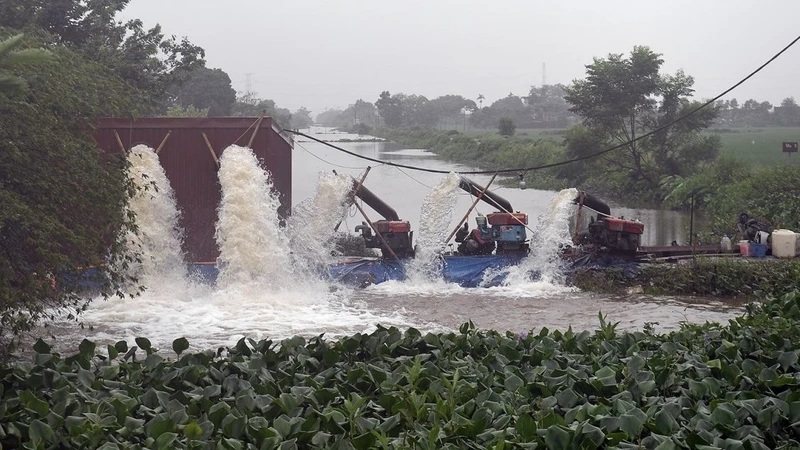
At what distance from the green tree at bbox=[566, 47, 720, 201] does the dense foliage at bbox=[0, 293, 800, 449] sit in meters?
31.9

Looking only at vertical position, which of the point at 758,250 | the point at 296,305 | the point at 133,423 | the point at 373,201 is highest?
the point at 373,201

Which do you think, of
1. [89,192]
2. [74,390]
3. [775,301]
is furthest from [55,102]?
[775,301]

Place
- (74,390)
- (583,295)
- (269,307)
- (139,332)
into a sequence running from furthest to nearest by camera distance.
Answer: (583,295) → (269,307) → (139,332) → (74,390)

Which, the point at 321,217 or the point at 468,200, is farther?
the point at 468,200

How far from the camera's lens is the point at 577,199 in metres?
17.6

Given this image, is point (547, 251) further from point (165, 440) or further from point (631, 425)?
point (165, 440)

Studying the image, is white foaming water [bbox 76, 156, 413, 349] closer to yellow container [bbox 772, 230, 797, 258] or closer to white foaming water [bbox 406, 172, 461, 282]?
white foaming water [bbox 406, 172, 461, 282]

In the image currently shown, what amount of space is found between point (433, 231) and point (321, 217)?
219cm

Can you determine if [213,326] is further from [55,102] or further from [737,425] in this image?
[737,425]

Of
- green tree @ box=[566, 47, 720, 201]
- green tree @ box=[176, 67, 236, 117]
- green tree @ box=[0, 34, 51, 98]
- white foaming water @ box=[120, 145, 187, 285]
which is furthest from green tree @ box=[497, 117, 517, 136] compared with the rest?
green tree @ box=[0, 34, 51, 98]

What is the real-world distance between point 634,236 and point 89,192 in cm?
1076

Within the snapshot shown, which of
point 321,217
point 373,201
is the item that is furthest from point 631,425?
point 373,201

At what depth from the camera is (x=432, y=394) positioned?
5836 millimetres

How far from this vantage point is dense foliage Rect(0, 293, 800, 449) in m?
5.03
